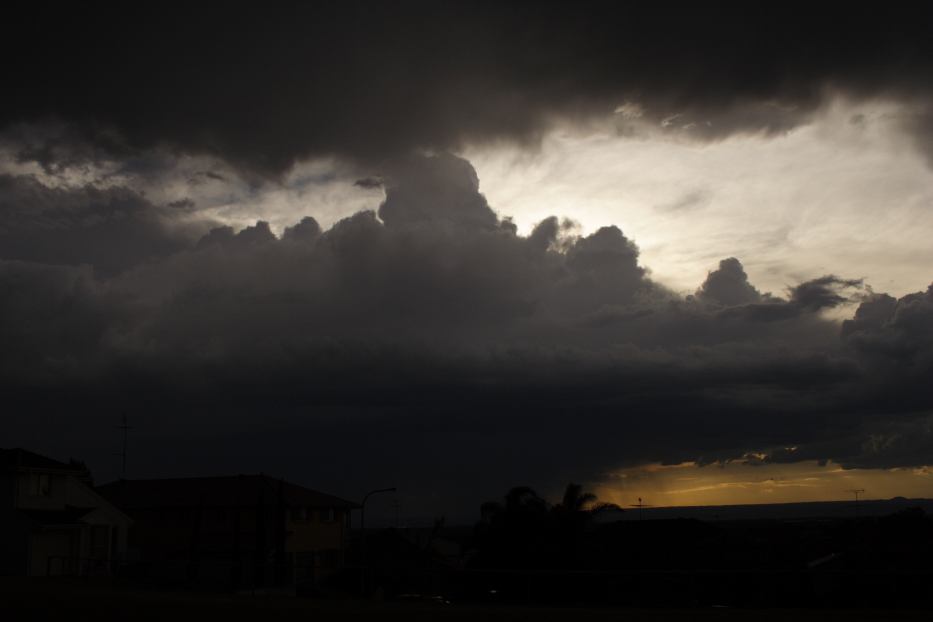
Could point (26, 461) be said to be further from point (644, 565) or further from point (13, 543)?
point (644, 565)

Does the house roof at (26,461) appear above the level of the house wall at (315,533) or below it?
above

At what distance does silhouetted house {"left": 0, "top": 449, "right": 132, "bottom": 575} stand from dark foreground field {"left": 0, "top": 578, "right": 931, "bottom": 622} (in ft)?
53.0

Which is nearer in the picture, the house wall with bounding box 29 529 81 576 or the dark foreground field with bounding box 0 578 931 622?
the dark foreground field with bounding box 0 578 931 622

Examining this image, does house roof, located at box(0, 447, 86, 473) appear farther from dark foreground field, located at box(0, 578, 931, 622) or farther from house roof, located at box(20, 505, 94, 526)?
dark foreground field, located at box(0, 578, 931, 622)

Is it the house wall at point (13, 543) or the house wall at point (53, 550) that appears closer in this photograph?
the house wall at point (13, 543)

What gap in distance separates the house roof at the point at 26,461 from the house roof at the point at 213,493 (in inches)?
527

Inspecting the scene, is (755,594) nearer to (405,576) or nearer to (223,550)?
(405,576)

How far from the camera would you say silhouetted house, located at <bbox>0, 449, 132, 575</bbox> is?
159 feet

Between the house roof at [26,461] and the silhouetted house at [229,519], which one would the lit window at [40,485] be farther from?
the silhouetted house at [229,519]

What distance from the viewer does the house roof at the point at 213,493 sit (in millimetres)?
67562

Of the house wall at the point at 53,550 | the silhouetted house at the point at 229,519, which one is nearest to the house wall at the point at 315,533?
the silhouetted house at the point at 229,519

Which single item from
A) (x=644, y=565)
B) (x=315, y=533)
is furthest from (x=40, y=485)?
(x=644, y=565)

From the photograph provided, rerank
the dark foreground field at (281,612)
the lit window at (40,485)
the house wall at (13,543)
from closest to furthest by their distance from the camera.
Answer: the dark foreground field at (281,612), the house wall at (13,543), the lit window at (40,485)

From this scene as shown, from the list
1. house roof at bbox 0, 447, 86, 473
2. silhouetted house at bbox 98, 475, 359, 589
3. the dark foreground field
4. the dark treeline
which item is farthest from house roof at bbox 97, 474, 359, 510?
the dark foreground field
